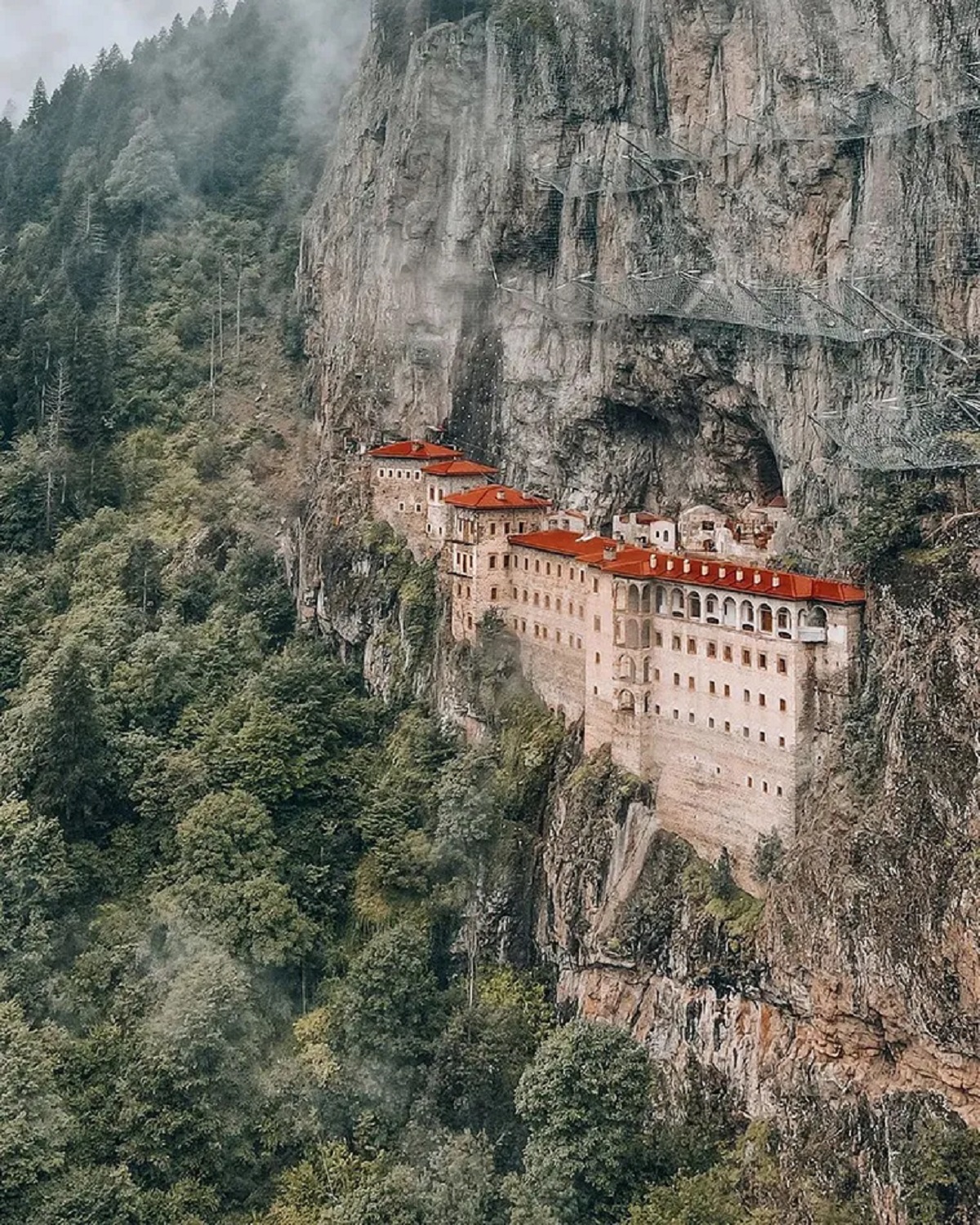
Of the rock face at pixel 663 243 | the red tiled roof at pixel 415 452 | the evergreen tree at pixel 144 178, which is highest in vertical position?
the evergreen tree at pixel 144 178

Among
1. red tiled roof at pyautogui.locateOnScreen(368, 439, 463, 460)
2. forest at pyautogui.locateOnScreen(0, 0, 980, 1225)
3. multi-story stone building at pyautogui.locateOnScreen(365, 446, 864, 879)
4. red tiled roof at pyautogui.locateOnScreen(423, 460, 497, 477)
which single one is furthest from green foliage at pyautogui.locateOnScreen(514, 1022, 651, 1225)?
red tiled roof at pyautogui.locateOnScreen(368, 439, 463, 460)

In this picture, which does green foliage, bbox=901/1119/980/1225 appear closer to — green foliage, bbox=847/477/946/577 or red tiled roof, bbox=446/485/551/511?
green foliage, bbox=847/477/946/577

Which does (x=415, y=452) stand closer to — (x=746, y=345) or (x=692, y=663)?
(x=746, y=345)

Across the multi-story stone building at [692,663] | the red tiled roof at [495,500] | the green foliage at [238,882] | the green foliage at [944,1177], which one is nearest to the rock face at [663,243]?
the red tiled roof at [495,500]

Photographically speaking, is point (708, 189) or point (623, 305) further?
point (623, 305)

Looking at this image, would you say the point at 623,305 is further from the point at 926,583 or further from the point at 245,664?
the point at 245,664

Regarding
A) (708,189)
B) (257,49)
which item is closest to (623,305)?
(708,189)

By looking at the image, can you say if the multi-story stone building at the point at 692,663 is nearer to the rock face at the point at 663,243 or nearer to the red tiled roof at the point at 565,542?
the red tiled roof at the point at 565,542
